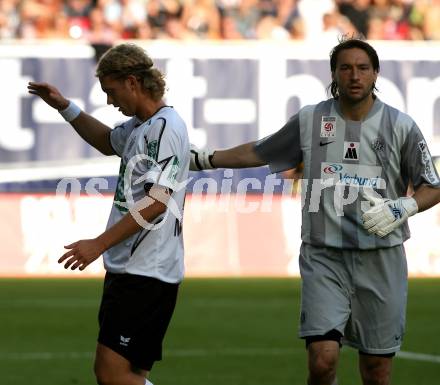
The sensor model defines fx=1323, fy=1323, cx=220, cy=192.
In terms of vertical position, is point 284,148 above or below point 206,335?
above

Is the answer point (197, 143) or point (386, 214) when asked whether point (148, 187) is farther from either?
point (197, 143)

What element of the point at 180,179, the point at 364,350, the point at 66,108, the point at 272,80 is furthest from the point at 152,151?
the point at 272,80

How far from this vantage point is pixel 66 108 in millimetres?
7676

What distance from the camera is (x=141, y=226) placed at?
21.4 ft

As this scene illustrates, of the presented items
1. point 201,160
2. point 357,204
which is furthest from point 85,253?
point 357,204

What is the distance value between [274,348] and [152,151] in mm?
5527

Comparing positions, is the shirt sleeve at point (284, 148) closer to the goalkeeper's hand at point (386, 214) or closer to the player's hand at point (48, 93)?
the goalkeeper's hand at point (386, 214)

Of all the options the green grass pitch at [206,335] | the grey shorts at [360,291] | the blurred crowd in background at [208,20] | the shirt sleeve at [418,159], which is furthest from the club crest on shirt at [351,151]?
the blurred crowd in background at [208,20]

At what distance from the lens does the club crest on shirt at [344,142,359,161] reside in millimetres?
7250

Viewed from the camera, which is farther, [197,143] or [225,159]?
[197,143]

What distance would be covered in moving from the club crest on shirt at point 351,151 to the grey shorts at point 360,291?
0.51 metres

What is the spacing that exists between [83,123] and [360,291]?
1.88m

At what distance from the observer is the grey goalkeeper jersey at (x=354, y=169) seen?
7227 millimetres

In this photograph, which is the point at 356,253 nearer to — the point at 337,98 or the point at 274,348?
the point at 337,98
